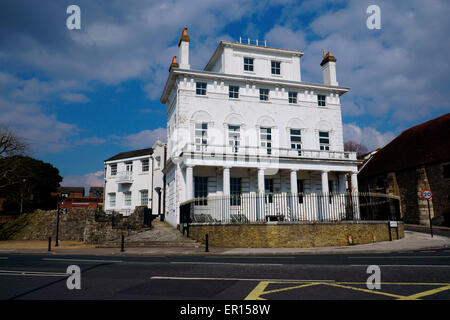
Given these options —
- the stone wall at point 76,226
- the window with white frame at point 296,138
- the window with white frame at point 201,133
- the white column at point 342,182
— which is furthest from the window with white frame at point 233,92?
the stone wall at point 76,226

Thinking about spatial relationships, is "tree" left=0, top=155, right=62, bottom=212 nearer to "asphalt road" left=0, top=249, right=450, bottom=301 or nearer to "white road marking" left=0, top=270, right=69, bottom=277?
"white road marking" left=0, top=270, right=69, bottom=277

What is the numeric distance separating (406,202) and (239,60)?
21657mm

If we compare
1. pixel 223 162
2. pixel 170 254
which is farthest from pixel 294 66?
pixel 170 254

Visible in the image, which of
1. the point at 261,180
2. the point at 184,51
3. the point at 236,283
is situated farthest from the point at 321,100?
the point at 236,283

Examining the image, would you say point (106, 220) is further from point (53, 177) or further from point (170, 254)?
point (53, 177)

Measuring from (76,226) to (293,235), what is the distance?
2182 cm

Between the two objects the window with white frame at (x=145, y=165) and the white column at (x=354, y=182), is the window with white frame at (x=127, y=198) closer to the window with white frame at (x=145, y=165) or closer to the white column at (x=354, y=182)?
the window with white frame at (x=145, y=165)

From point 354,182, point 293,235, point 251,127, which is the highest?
point 251,127

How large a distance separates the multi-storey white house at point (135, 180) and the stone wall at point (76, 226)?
20.2 feet

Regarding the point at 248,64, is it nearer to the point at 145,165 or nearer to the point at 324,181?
the point at 324,181

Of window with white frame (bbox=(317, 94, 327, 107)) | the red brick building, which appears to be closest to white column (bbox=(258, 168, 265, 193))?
window with white frame (bbox=(317, 94, 327, 107))

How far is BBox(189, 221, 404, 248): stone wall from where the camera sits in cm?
1714

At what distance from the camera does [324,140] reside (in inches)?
1156

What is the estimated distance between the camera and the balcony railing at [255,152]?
23502 millimetres
